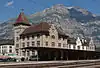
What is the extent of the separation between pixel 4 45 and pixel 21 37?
97.6 feet

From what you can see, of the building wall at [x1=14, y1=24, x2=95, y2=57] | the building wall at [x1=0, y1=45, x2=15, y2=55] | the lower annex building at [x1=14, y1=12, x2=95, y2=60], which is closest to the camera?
the lower annex building at [x1=14, y1=12, x2=95, y2=60]

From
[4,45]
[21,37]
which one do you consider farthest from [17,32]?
[4,45]

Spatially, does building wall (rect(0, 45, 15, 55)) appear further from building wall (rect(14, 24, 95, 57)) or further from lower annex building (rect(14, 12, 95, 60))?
building wall (rect(14, 24, 95, 57))

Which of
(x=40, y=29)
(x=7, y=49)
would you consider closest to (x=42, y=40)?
(x=40, y=29)

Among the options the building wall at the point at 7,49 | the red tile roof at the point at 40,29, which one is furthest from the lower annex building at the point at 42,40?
the building wall at the point at 7,49

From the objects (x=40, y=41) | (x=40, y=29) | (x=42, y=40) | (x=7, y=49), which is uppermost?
(x=40, y=29)

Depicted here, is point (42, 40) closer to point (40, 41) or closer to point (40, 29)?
point (40, 41)

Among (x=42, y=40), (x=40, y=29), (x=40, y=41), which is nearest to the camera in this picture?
(x=42, y=40)

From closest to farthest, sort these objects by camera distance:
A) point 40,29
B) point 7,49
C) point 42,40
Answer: point 42,40, point 40,29, point 7,49

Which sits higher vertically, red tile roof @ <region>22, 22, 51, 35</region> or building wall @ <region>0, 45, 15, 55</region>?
red tile roof @ <region>22, 22, 51, 35</region>

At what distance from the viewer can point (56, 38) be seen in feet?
336

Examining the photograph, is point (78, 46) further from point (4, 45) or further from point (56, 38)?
point (4, 45)

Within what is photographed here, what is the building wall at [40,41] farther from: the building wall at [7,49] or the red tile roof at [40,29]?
the building wall at [7,49]

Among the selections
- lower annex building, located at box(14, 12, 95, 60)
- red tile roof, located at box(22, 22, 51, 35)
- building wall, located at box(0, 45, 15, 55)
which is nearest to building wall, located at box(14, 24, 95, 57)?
lower annex building, located at box(14, 12, 95, 60)
